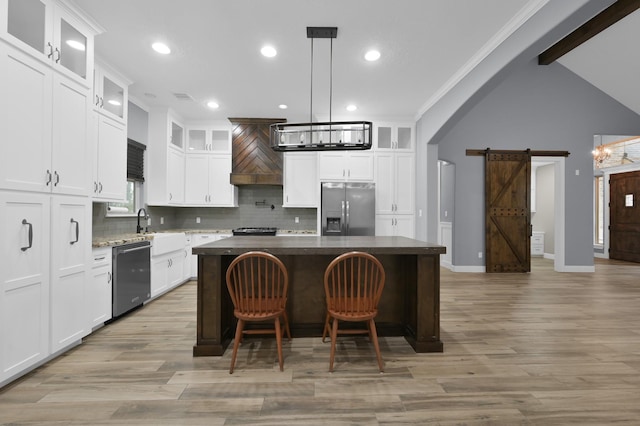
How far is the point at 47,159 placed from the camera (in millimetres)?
2441

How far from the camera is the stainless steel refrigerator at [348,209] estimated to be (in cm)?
536

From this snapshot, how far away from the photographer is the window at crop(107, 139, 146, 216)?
468 centimetres

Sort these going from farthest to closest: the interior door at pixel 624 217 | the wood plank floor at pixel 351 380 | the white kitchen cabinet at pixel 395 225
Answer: the interior door at pixel 624 217
the white kitchen cabinet at pixel 395 225
the wood plank floor at pixel 351 380

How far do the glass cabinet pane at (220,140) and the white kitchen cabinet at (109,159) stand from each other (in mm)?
2145

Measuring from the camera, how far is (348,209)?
5371 millimetres

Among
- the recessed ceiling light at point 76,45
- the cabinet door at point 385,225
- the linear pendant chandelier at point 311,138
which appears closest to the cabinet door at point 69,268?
the recessed ceiling light at point 76,45

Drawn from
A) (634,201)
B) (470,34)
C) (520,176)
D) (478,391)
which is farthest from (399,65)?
(634,201)

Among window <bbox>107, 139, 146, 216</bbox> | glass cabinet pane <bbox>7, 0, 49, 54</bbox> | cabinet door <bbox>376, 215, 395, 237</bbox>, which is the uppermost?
glass cabinet pane <bbox>7, 0, 49, 54</bbox>

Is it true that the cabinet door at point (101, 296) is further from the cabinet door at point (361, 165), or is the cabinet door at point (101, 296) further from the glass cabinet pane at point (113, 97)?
the cabinet door at point (361, 165)

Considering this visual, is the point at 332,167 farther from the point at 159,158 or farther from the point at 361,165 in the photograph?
the point at 159,158

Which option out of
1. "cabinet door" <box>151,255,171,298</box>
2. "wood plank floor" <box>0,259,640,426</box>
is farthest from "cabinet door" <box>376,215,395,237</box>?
"cabinet door" <box>151,255,171,298</box>

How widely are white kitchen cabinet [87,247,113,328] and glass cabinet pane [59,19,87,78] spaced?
5.45 ft

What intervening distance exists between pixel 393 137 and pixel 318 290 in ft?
11.8

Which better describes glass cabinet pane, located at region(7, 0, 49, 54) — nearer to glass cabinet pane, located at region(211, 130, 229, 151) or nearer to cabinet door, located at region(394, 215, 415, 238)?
glass cabinet pane, located at region(211, 130, 229, 151)
